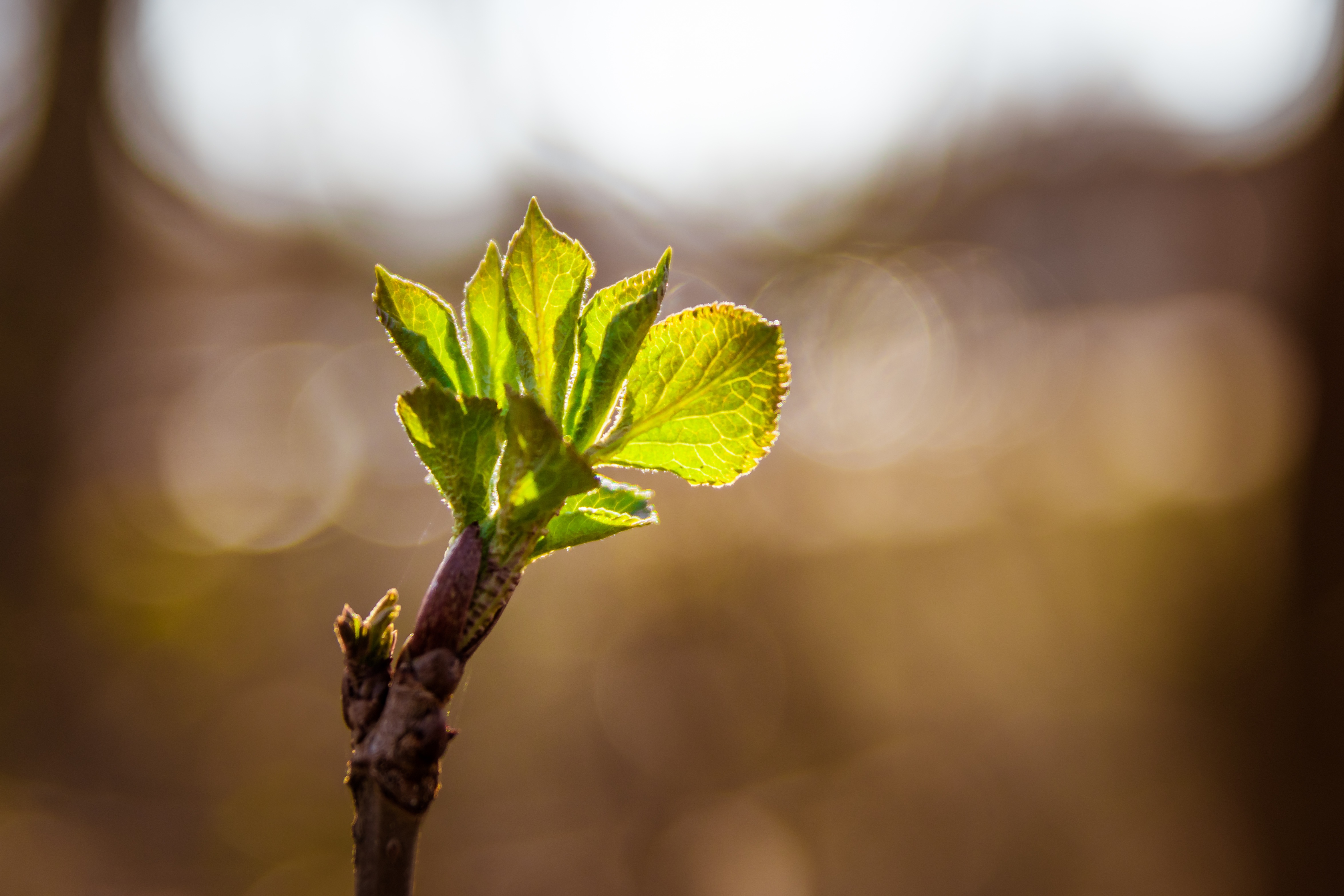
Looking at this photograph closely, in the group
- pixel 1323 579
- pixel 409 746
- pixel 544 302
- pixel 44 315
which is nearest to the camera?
pixel 409 746

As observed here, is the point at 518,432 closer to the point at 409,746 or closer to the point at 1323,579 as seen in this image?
the point at 409,746

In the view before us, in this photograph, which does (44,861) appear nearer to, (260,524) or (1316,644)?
(260,524)

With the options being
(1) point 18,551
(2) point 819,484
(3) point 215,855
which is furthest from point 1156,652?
(1) point 18,551

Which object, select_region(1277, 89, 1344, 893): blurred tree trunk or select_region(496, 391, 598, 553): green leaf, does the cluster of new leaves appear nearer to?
select_region(496, 391, 598, 553): green leaf

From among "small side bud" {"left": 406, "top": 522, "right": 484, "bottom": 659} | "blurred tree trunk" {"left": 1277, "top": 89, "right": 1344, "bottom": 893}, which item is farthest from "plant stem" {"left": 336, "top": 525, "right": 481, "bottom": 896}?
"blurred tree trunk" {"left": 1277, "top": 89, "right": 1344, "bottom": 893}

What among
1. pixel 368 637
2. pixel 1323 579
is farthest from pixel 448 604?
pixel 1323 579

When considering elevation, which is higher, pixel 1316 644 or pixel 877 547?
pixel 877 547
